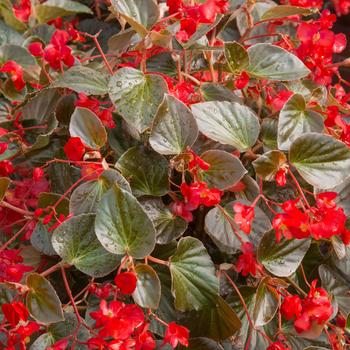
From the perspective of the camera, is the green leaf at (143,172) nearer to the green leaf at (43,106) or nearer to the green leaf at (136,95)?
the green leaf at (136,95)

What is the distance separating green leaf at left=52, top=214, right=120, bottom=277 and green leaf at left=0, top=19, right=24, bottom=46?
69 centimetres

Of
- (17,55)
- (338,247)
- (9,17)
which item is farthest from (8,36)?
(338,247)

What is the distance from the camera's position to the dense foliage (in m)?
0.65

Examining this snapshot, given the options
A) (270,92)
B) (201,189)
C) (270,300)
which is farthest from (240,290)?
(270,92)

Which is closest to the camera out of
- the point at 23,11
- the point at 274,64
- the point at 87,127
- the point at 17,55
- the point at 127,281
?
the point at 127,281

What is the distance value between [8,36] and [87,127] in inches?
24.1

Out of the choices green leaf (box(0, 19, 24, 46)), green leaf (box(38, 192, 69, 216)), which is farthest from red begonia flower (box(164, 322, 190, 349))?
green leaf (box(0, 19, 24, 46))

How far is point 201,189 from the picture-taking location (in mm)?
668

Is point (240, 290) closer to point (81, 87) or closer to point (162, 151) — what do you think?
point (162, 151)

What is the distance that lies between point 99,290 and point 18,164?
0.30 meters

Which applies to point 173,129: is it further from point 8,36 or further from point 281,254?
point 8,36

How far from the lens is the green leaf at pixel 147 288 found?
639 millimetres

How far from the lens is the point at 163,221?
728mm

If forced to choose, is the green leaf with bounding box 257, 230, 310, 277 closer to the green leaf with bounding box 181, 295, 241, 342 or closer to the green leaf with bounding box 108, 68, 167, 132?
the green leaf with bounding box 181, 295, 241, 342
